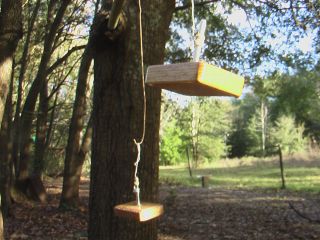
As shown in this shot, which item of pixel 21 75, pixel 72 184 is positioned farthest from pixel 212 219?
pixel 21 75

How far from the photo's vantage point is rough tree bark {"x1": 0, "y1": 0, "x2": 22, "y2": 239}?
15.7ft

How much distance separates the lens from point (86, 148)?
12.3 metres

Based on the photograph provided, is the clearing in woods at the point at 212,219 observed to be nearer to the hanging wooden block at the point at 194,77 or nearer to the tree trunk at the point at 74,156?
the tree trunk at the point at 74,156

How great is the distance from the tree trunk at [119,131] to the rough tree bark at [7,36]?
4.46 ft

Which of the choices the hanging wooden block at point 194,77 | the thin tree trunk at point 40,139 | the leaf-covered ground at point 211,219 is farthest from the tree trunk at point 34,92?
the hanging wooden block at point 194,77

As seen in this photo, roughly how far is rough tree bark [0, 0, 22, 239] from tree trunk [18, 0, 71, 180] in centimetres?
698

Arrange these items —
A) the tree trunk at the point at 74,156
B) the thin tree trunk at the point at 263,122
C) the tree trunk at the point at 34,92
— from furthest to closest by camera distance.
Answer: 1. the thin tree trunk at the point at 263,122
2. the tree trunk at the point at 34,92
3. the tree trunk at the point at 74,156

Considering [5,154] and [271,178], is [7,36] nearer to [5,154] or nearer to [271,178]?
[5,154]

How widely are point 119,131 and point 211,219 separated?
710cm

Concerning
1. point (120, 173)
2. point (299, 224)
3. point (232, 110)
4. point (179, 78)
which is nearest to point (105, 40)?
point (120, 173)

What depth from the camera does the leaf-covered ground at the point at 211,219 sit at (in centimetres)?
861

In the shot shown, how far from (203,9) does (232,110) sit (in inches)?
2339

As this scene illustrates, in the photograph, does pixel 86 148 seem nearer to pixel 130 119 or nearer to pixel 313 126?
pixel 130 119

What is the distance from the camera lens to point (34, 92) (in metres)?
12.8
